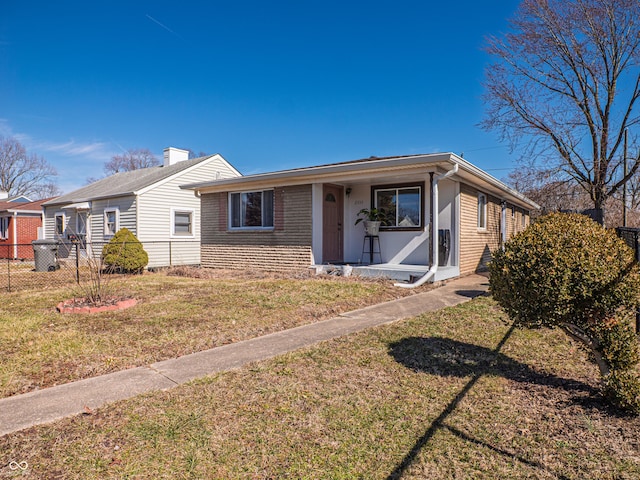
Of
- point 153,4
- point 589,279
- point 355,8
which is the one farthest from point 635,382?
point 153,4

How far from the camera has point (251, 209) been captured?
40.7 ft

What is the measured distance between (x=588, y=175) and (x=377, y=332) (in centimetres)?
1396

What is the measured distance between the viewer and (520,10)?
14375 mm

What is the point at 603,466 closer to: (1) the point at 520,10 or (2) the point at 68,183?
(1) the point at 520,10

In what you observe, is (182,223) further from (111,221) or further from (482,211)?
(482,211)

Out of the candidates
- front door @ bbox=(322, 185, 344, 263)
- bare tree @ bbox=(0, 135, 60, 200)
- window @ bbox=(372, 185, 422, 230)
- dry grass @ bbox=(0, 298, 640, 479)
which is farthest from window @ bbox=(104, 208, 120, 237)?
bare tree @ bbox=(0, 135, 60, 200)

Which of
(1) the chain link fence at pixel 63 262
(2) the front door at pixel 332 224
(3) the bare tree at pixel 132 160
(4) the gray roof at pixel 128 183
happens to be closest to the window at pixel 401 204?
(2) the front door at pixel 332 224

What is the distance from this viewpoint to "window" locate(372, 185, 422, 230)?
1079 centimetres

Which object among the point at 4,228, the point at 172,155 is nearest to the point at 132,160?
the point at 4,228

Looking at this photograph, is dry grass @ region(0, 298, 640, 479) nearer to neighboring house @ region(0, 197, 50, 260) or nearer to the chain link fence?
the chain link fence

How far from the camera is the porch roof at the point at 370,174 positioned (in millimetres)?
8703

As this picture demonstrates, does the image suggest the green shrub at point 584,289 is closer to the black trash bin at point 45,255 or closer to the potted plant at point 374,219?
the potted plant at point 374,219

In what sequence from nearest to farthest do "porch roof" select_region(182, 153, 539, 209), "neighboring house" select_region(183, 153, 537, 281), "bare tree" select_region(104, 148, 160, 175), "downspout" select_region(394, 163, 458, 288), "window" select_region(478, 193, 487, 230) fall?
"porch roof" select_region(182, 153, 539, 209), "downspout" select_region(394, 163, 458, 288), "neighboring house" select_region(183, 153, 537, 281), "window" select_region(478, 193, 487, 230), "bare tree" select_region(104, 148, 160, 175)

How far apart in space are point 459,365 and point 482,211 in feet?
32.9
